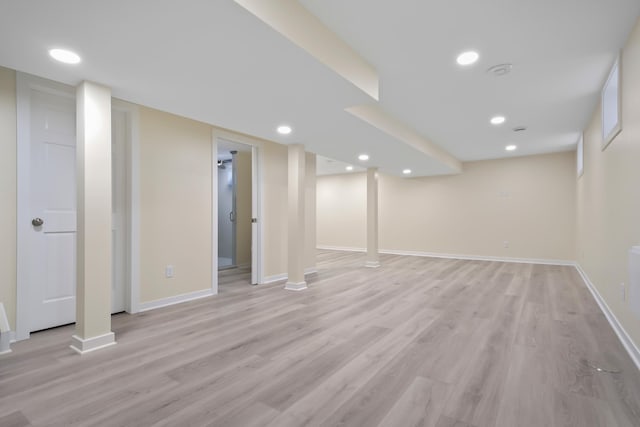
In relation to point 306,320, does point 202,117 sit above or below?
above

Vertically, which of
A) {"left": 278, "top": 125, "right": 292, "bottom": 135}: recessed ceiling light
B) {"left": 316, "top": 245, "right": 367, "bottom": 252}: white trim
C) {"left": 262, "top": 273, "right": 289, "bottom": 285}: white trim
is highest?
{"left": 278, "top": 125, "right": 292, "bottom": 135}: recessed ceiling light

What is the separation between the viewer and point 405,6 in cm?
197

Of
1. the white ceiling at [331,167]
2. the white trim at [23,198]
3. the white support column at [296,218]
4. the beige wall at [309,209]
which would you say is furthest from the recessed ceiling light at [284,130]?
the white ceiling at [331,167]

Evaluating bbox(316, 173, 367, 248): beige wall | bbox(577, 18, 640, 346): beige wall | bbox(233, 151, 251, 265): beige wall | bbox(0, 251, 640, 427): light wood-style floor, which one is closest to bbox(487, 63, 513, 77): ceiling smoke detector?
bbox(577, 18, 640, 346): beige wall

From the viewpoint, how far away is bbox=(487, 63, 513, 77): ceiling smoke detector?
2.77m

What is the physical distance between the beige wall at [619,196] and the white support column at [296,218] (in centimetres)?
336

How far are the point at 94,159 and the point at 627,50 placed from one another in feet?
13.6

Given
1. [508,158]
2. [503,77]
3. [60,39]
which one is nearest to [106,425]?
[60,39]

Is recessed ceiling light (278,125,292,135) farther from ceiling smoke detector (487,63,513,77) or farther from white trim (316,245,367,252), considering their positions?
white trim (316,245,367,252)

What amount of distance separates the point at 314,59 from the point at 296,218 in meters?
2.65

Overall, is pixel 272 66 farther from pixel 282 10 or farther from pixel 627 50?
pixel 627 50

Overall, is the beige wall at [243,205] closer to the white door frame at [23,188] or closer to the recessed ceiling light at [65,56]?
the white door frame at [23,188]

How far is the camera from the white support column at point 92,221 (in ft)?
7.71

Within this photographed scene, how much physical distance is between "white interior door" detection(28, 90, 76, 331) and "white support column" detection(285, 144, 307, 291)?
2.47 m
